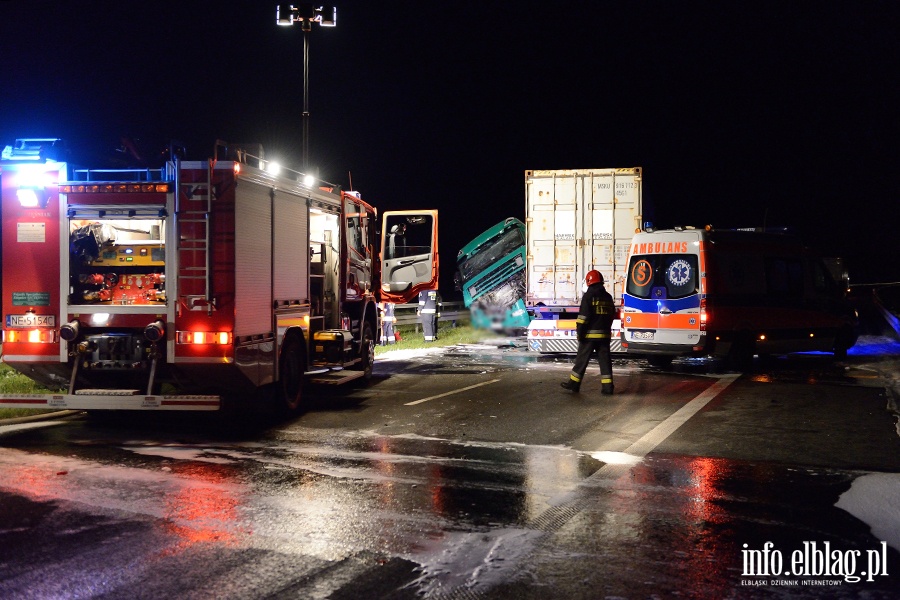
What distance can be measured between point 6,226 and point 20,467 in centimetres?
306

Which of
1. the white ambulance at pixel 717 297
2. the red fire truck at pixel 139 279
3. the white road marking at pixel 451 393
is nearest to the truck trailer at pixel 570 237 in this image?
the white ambulance at pixel 717 297

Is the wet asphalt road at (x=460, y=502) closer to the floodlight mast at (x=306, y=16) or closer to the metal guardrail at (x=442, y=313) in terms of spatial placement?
the floodlight mast at (x=306, y=16)

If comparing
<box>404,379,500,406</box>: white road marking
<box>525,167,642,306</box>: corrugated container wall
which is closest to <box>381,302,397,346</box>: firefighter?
<box>525,167,642,306</box>: corrugated container wall

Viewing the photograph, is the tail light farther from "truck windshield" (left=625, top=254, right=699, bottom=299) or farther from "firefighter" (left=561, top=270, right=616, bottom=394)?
"truck windshield" (left=625, top=254, right=699, bottom=299)

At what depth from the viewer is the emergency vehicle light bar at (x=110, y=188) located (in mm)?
8992

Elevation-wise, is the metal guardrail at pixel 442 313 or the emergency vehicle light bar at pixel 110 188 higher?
the emergency vehicle light bar at pixel 110 188

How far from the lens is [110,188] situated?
9055 mm

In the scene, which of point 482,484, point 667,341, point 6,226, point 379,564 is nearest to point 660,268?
point 667,341

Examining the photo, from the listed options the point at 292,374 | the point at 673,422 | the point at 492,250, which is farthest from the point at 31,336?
the point at 492,250

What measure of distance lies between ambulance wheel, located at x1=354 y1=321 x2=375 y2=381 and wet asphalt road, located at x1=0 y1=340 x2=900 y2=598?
2.45m

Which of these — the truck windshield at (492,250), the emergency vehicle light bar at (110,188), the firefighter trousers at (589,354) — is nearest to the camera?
the emergency vehicle light bar at (110,188)

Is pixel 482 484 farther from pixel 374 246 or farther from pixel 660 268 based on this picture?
pixel 660 268

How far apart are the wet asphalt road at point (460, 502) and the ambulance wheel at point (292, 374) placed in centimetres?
29

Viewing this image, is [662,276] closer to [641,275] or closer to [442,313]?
Answer: [641,275]
